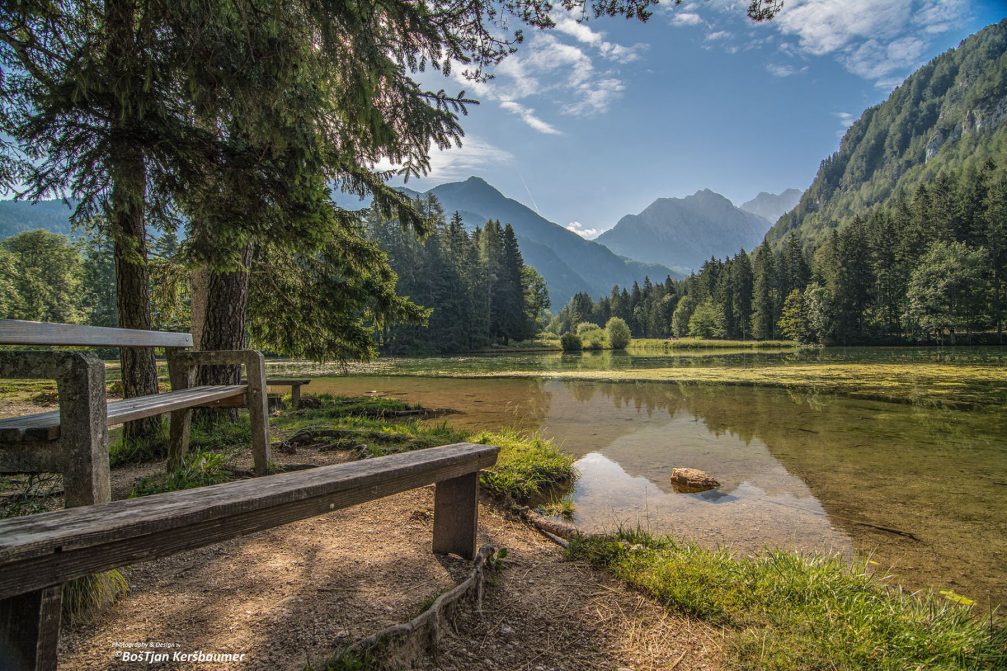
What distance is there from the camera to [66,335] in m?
1.93

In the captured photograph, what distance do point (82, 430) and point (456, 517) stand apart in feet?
6.02

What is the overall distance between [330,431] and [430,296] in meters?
43.0

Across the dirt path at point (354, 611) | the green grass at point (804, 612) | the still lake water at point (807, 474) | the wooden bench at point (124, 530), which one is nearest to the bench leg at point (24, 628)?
the wooden bench at point (124, 530)

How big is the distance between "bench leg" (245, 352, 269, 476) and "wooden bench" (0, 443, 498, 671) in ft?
6.68

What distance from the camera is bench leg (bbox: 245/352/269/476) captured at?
364cm

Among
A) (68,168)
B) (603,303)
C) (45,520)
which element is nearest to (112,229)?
(68,168)

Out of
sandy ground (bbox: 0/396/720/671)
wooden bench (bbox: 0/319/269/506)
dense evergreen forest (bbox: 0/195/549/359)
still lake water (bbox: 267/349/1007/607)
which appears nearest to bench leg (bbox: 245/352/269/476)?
sandy ground (bbox: 0/396/720/671)

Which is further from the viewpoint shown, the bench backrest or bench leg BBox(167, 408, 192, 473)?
bench leg BBox(167, 408, 192, 473)

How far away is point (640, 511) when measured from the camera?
15.2 ft

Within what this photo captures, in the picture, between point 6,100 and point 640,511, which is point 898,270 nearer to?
point 640,511

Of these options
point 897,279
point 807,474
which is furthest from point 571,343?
point 807,474

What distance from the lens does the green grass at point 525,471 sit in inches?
181

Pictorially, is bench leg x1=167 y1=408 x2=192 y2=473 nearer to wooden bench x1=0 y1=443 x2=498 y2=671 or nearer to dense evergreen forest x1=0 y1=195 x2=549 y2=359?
dense evergreen forest x1=0 y1=195 x2=549 y2=359

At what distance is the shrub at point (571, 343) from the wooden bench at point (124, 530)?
50598 millimetres
